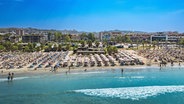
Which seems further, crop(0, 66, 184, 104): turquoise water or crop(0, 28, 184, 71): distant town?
crop(0, 28, 184, 71): distant town

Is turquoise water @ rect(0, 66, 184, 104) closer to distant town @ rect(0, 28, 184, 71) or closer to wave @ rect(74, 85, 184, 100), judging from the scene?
wave @ rect(74, 85, 184, 100)

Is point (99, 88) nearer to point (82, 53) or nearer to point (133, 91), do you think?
point (133, 91)

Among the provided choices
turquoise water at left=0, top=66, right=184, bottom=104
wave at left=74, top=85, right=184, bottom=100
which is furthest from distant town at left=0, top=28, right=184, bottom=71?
wave at left=74, top=85, right=184, bottom=100

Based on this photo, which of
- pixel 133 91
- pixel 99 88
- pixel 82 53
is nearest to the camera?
pixel 133 91

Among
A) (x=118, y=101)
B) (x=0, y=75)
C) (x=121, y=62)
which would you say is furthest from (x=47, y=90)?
(x=121, y=62)

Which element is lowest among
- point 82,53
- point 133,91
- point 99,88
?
point 133,91

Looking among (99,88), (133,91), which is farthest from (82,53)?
(133,91)

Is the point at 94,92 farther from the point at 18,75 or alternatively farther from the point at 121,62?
the point at 121,62
